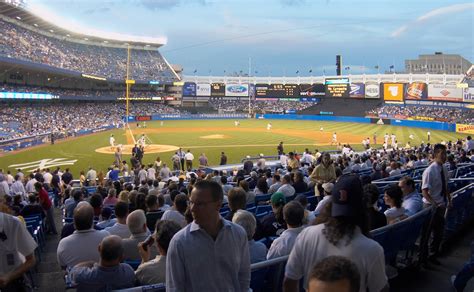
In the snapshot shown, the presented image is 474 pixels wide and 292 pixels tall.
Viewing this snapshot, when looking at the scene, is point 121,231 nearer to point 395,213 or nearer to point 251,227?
point 251,227

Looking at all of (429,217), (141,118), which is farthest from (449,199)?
(141,118)

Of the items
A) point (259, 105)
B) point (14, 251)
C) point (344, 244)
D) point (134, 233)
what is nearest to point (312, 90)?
point (259, 105)

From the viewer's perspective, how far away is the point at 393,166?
16.0m

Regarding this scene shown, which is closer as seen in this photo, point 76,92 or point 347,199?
point 347,199

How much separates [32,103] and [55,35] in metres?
21.2

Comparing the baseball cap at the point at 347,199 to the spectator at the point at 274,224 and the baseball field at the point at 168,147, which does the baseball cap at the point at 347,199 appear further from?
the baseball field at the point at 168,147

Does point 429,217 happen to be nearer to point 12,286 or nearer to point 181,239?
point 181,239

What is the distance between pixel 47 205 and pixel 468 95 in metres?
71.7

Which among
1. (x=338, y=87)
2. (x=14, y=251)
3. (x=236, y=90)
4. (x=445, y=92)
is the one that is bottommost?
(x=14, y=251)

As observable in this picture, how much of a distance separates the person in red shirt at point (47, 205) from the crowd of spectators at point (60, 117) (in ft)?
114

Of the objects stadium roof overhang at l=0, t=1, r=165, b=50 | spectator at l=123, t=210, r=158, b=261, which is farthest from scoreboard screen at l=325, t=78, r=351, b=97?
spectator at l=123, t=210, r=158, b=261

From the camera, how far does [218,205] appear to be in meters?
3.61

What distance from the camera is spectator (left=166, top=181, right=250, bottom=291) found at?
11.4 ft

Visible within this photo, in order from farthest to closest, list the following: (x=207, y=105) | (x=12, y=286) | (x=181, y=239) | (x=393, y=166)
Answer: (x=207, y=105)
(x=393, y=166)
(x=12, y=286)
(x=181, y=239)
